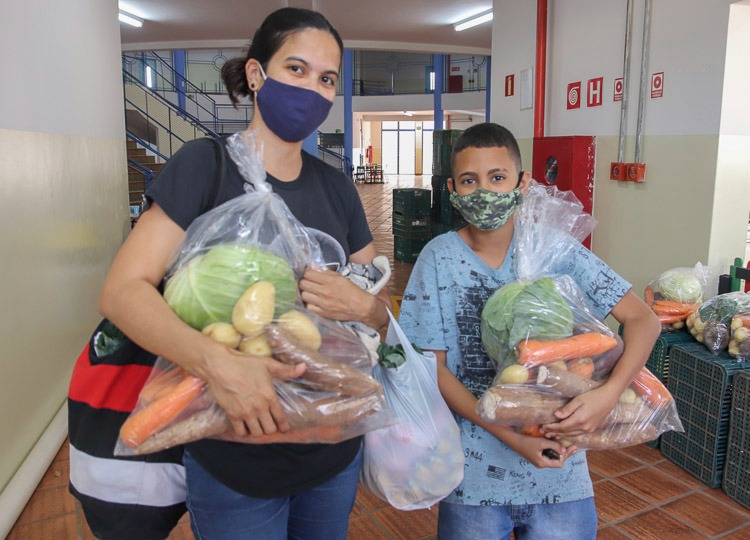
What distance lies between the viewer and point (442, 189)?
22.2 feet

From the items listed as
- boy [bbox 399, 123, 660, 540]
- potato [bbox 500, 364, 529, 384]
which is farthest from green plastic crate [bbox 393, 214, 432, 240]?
potato [bbox 500, 364, 529, 384]

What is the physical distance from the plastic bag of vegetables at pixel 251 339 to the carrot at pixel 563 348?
0.99 feet

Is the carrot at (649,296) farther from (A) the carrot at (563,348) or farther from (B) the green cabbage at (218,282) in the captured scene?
(B) the green cabbage at (218,282)

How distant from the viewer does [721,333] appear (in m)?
2.63

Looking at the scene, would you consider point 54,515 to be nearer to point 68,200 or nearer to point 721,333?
point 68,200

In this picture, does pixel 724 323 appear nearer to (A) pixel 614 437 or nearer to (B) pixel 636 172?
(B) pixel 636 172

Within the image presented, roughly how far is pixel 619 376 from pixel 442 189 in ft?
18.6

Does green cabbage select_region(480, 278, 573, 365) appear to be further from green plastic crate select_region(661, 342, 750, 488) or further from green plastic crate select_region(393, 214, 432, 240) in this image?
green plastic crate select_region(393, 214, 432, 240)

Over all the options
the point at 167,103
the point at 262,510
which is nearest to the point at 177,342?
the point at 262,510

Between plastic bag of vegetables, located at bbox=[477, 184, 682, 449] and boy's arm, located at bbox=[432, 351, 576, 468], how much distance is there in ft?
0.11

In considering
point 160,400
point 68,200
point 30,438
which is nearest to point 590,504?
point 160,400

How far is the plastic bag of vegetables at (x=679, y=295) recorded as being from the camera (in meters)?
2.94

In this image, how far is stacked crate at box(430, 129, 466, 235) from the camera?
658cm

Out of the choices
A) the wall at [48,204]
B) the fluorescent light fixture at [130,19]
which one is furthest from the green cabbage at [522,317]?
the fluorescent light fixture at [130,19]
